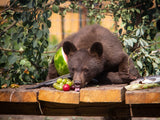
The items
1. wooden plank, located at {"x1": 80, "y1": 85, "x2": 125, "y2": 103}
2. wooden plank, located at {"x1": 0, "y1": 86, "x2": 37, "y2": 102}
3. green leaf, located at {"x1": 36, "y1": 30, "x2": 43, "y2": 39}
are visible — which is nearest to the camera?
wooden plank, located at {"x1": 80, "y1": 85, "x2": 125, "y2": 103}

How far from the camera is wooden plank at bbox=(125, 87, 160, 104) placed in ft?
10.5

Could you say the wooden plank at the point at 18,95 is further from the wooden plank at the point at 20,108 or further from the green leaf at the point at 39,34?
the green leaf at the point at 39,34

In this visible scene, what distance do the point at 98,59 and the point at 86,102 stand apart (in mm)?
1094

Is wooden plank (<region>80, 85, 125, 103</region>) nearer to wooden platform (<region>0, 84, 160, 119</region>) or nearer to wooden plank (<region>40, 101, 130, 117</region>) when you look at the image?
wooden platform (<region>0, 84, 160, 119</region>)

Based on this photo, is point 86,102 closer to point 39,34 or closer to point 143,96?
point 143,96

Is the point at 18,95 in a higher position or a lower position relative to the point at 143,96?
lower

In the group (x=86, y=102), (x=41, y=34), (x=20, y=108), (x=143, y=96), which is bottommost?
(x=20, y=108)

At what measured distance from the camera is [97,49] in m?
4.23

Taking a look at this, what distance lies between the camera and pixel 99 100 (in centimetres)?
335

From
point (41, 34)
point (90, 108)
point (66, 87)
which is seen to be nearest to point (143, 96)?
point (90, 108)

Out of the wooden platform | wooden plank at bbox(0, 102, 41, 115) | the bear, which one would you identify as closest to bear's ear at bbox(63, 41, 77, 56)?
the bear

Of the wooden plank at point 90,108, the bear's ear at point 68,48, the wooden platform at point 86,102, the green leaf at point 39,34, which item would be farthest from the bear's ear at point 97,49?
the wooden plank at point 90,108

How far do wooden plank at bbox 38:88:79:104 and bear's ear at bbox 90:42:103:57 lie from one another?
1.00 meters

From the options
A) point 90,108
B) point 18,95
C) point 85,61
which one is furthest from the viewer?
point 85,61
